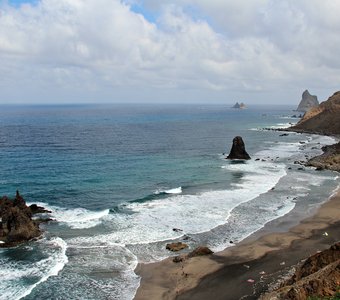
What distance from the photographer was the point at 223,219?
47.8 metres

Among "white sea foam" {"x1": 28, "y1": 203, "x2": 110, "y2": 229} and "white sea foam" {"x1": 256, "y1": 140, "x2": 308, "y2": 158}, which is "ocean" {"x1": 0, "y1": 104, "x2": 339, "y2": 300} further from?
"white sea foam" {"x1": 256, "y1": 140, "x2": 308, "y2": 158}

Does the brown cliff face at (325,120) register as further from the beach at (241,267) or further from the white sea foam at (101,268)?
the white sea foam at (101,268)

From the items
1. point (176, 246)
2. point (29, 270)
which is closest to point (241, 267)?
point (176, 246)

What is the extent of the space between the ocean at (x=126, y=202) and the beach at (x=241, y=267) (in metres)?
1.58

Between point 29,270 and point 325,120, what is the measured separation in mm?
149276

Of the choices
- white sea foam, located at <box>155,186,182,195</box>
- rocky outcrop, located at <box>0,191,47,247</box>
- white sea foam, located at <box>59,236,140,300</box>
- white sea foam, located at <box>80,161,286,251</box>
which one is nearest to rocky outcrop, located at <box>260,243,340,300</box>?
white sea foam, located at <box>59,236,140,300</box>

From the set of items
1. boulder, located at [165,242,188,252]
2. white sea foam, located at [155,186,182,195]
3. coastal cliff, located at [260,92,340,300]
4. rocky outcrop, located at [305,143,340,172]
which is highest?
coastal cliff, located at [260,92,340,300]

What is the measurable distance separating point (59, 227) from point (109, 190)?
1595cm

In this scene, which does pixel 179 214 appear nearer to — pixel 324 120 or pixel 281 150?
pixel 281 150

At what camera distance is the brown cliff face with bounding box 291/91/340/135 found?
6055 inches

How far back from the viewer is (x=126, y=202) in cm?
5425

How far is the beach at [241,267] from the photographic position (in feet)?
98.0

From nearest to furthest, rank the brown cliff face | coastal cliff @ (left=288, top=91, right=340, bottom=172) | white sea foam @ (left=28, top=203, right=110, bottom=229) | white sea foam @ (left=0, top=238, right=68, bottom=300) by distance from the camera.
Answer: white sea foam @ (left=0, top=238, right=68, bottom=300), white sea foam @ (left=28, top=203, right=110, bottom=229), coastal cliff @ (left=288, top=91, right=340, bottom=172), the brown cliff face

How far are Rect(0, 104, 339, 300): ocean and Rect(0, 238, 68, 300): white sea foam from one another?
8 centimetres
